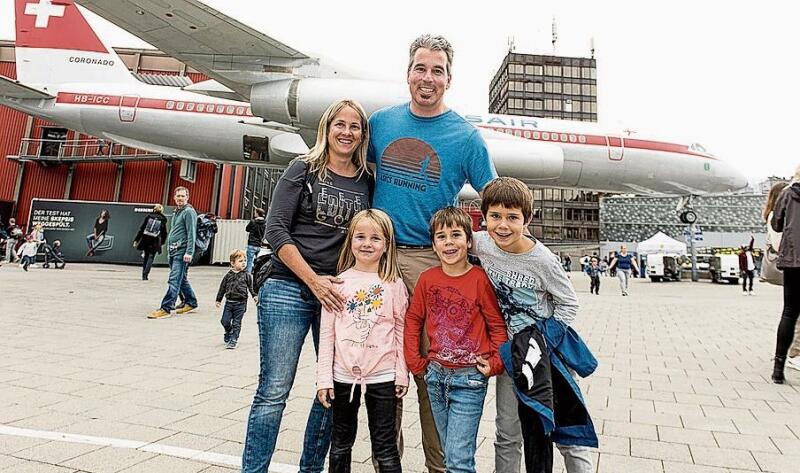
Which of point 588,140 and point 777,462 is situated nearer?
point 777,462

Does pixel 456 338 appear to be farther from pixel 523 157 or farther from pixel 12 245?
pixel 12 245

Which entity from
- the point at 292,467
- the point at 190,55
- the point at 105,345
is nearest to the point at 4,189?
the point at 190,55

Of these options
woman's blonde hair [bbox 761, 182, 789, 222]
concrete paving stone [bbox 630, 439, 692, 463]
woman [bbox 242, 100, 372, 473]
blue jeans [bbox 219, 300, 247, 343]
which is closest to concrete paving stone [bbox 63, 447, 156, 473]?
woman [bbox 242, 100, 372, 473]

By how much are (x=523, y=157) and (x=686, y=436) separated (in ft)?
33.0

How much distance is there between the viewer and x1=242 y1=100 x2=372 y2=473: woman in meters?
1.85

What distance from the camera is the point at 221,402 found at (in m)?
3.04

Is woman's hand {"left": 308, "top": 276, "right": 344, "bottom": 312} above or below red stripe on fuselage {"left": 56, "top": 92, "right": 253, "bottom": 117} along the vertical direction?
below

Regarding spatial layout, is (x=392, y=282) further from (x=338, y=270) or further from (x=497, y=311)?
(x=497, y=311)

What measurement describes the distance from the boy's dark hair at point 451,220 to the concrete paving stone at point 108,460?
1.75 meters

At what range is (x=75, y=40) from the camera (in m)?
15.5

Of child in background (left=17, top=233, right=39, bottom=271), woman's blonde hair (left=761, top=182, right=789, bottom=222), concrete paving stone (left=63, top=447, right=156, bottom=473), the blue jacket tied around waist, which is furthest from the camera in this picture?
child in background (left=17, top=233, right=39, bottom=271)

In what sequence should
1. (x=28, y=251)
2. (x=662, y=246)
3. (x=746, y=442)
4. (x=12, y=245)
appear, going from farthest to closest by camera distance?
(x=662, y=246), (x=12, y=245), (x=28, y=251), (x=746, y=442)

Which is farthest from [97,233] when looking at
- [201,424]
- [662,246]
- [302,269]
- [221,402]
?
[662,246]

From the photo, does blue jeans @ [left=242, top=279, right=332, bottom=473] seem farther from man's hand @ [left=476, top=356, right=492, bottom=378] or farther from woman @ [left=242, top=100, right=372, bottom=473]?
man's hand @ [left=476, top=356, right=492, bottom=378]
